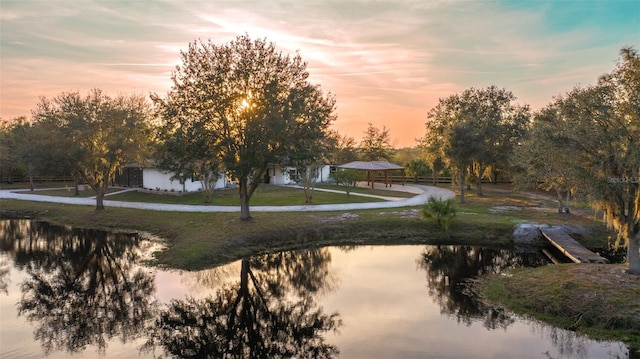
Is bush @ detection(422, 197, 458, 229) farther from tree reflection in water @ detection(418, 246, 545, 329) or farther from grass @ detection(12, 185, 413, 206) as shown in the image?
grass @ detection(12, 185, 413, 206)

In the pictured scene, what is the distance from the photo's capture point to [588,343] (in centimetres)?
995

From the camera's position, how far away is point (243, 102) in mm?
20922

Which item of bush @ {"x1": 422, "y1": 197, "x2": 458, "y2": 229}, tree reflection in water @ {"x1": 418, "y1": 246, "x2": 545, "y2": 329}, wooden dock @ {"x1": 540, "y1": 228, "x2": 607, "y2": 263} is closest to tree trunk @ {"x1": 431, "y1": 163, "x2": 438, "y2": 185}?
bush @ {"x1": 422, "y1": 197, "x2": 458, "y2": 229}

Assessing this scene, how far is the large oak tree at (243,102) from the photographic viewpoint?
2030cm

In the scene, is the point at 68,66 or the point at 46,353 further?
the point at 68,66

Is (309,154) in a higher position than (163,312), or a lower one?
higher

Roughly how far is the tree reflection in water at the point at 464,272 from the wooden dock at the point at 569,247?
3.64 ft

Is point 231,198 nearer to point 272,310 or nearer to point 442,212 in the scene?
point 442,212

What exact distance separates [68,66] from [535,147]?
2695cm

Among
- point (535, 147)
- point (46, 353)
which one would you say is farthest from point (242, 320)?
point (535, 147)

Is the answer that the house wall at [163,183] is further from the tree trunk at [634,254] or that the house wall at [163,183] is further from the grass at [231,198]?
the tree trunk at [634,254]

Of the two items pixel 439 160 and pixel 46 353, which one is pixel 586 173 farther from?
pixel 439 160

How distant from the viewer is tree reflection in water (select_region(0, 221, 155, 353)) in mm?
10672

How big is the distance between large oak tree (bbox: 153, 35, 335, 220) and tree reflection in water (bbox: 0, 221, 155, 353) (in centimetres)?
681
